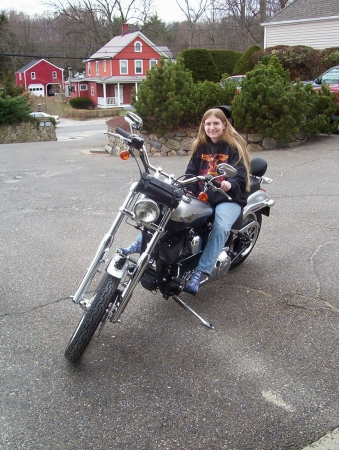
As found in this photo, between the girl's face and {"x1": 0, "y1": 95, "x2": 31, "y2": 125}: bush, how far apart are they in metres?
16.5

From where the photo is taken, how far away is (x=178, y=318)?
368 centimetres

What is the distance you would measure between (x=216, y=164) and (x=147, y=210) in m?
1.05

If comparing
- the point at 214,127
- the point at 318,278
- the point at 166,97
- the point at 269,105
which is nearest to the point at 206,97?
the point at 166,97

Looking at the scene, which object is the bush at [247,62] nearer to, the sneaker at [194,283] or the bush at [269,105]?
the bush at [269,105]

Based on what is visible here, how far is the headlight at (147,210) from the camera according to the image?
292 centimetres

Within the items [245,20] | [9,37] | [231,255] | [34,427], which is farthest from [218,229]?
[9,37]

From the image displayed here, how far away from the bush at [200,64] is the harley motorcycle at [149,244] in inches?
814

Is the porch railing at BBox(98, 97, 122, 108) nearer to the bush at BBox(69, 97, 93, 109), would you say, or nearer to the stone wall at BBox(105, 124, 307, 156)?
the bush at BBox(69, 97, 93, 109)

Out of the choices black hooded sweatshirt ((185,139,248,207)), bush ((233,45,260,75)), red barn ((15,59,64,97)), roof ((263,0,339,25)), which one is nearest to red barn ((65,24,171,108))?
red barn ((15,59,64,97))

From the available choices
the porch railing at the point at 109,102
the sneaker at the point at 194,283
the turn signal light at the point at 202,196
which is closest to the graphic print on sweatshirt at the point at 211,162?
the turn signal light at the point at 202,196

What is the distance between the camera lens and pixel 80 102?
48594mm

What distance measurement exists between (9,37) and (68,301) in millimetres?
59758

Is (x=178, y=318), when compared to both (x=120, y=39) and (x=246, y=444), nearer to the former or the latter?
(x=246, y=444)

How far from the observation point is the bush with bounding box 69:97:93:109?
47944 millimetres
